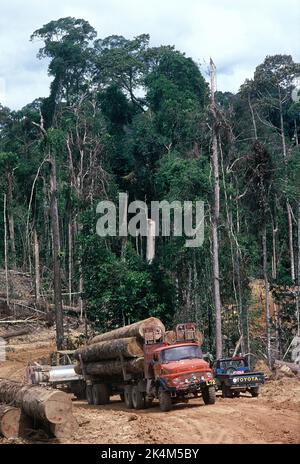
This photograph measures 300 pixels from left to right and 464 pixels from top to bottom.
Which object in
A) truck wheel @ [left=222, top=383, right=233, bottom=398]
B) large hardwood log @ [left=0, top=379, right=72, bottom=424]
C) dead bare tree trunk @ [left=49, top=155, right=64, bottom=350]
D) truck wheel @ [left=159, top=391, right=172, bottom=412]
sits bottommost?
truck wheel @ [left=222, top=383, right=233, bottom=398]

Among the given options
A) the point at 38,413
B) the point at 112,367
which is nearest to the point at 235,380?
the point at 112,367

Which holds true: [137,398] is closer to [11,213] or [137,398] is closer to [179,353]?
[179,353]

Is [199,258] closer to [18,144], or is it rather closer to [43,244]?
[43,244]

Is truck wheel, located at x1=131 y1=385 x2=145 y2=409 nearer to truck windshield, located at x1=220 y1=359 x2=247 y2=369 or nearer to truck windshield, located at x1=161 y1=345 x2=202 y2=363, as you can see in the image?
truck windshield, located at x1=161 y1=345 x2=202 y2=363

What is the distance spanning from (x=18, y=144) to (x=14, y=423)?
48.9 m

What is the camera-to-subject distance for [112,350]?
2053 centimetres

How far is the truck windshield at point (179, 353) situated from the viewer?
18.4 metres

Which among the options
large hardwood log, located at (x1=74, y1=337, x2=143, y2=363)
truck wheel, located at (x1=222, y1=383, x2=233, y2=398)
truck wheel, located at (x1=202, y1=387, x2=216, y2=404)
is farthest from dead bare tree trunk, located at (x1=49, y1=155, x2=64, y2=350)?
truck wheel, located at (x1=202, y1=387, x2=216, y2=404)

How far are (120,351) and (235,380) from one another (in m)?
3.59

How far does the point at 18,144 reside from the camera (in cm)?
6138

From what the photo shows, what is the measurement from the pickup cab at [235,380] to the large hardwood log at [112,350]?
9.95ft

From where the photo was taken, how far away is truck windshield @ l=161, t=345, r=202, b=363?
1842 centimetres

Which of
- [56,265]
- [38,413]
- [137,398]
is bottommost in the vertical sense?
[137,398]
